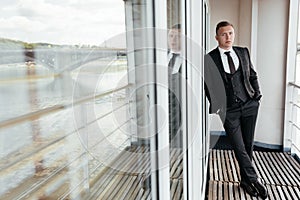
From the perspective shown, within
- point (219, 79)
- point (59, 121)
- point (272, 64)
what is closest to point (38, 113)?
point (59, 121)

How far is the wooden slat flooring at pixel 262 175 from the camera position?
2232 mm

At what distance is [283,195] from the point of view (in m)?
2.21

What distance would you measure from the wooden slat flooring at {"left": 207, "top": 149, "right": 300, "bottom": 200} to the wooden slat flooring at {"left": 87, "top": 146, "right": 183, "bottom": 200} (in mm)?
1463

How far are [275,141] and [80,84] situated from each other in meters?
3.42

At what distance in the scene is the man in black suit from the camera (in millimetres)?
2154

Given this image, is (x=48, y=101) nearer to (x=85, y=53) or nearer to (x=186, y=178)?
(x=85, y=53)

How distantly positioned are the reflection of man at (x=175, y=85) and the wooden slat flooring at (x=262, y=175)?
1.18 metres

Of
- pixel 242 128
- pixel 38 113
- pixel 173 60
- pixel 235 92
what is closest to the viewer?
pixel 38 113

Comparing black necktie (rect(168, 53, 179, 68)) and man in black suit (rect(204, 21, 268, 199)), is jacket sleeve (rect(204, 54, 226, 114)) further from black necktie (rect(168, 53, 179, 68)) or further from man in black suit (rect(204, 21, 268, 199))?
black necktie (rect(168, 53, 179, 68))

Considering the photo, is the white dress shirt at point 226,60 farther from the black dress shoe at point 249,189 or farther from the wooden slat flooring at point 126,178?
the wooden slat flooring at point 126,178

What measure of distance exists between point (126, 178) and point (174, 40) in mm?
546

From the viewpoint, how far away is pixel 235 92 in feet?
7.05

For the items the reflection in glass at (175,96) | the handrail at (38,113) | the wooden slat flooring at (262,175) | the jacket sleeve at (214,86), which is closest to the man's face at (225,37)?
the jacket sleeve at (214,86)

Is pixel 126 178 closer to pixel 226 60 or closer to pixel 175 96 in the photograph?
pixel 175 96
